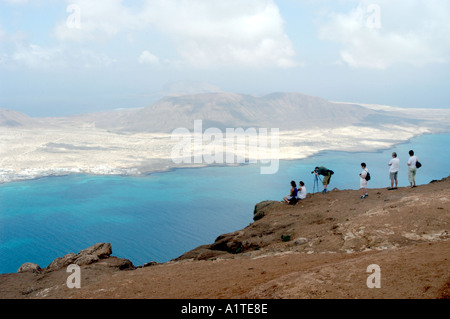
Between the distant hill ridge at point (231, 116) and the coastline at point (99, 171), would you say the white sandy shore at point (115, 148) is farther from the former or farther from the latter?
the distant hill ridge at point (231, 116)

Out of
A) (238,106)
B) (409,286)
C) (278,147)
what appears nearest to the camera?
(409,286)

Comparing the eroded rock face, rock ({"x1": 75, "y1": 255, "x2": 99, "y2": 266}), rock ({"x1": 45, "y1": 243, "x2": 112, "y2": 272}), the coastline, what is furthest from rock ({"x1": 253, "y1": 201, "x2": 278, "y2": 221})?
the coastline

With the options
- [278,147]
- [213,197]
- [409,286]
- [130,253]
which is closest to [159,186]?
[213,197]

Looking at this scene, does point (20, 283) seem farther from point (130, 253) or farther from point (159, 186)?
point (159, 186)

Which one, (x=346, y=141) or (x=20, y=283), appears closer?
(x=20, y=283)

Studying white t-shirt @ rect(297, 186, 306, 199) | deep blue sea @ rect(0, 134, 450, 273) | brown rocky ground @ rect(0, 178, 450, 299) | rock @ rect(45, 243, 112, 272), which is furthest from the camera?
deep blue sea @ rect(0, 134, 450, 273)

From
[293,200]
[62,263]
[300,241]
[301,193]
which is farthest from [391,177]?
[62,263]

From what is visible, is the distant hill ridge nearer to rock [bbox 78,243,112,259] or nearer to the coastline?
the coastline
